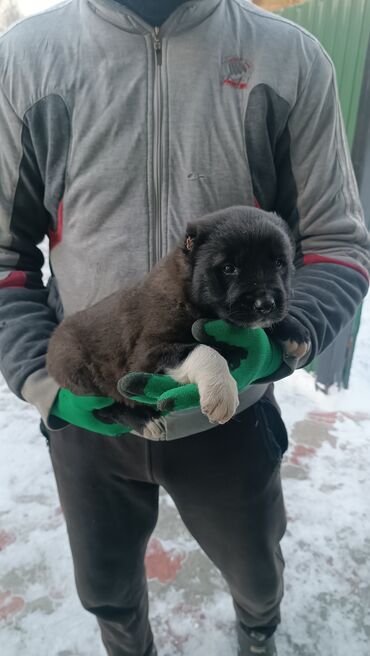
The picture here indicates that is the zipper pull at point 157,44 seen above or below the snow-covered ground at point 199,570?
above

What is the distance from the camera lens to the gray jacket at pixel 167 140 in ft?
6.47

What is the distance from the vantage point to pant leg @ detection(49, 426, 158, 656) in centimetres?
216

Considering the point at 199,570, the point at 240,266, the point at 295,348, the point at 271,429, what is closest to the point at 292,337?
the point at 295,348

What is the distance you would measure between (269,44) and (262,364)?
1.34m

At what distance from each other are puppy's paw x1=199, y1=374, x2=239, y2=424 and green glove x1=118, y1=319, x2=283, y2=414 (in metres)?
0.07

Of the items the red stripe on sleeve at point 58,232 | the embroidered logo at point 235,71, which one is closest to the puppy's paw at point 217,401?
the red stripe on sleeve at point 58,232

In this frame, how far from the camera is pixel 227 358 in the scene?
6.03ft

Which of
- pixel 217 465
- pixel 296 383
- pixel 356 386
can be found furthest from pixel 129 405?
pixel 356 386

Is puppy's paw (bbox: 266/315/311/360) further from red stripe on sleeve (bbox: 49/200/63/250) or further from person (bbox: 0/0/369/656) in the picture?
red stripe on sleeve (bbox: 49/200/63/250)

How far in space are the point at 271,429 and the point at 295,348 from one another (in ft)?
1.78

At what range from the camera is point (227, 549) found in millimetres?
2254

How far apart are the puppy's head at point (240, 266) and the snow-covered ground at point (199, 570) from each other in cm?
229

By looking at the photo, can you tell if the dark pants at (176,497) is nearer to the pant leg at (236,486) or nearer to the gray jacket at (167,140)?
the pant leg at (236,486)

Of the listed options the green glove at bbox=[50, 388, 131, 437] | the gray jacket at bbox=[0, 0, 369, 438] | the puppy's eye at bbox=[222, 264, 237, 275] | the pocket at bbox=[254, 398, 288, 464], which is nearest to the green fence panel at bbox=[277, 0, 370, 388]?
the gray jacket at bbox=[0, 0, 369, 438]
